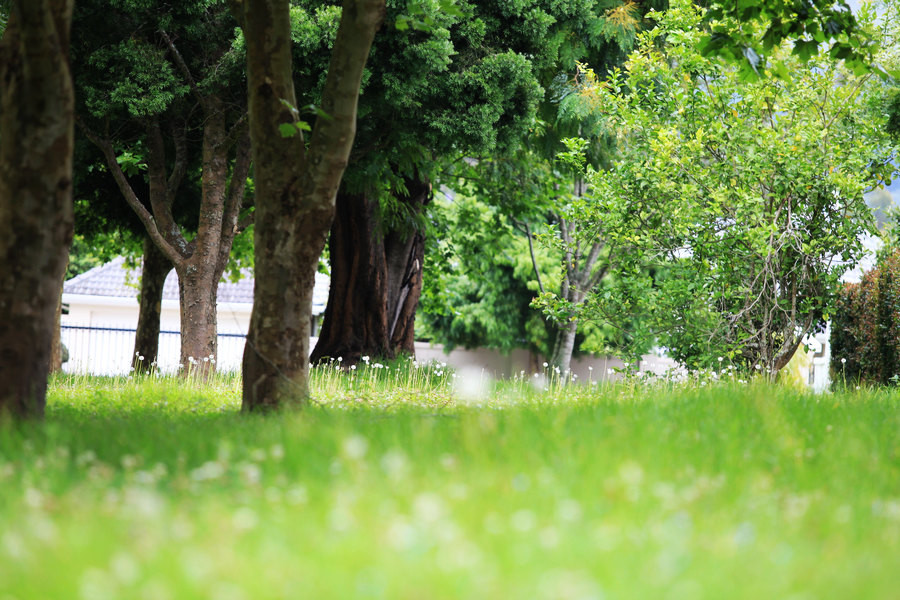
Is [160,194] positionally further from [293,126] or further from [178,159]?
[293,126]

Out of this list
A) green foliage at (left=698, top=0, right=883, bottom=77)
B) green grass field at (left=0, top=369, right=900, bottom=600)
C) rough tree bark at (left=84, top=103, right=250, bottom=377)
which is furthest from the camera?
rough tree bark at (left=84, top=103, right=250, bottom=377)

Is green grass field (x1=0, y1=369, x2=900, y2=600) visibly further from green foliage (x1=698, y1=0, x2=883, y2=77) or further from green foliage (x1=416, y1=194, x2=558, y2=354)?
green foliage (x1=416, y1=194, x2=558, y2=354)

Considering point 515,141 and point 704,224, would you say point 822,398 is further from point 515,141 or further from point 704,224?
point 515,141

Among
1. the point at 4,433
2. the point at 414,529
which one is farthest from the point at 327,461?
the point at 4,433

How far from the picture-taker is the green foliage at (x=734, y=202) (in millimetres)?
10922

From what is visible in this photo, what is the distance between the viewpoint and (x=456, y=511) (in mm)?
2885

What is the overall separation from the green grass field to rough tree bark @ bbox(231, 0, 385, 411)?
58.6 inches

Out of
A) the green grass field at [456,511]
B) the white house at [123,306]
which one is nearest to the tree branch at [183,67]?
the green grass field at [456,511]

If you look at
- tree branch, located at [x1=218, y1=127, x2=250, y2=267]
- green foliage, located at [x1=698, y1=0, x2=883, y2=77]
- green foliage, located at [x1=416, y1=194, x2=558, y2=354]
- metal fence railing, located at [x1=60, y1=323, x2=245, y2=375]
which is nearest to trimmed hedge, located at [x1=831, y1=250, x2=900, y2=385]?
green foliage, located at [x1=698, y1=0, x2=883, y2=77]

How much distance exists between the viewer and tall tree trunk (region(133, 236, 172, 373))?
15758mm

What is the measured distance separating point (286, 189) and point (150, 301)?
1002 cm

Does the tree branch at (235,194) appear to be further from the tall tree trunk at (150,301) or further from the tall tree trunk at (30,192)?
the tall tree trunk at (30,192)

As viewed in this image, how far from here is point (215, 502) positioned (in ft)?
10.1

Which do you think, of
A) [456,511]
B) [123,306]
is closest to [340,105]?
[456,511]
